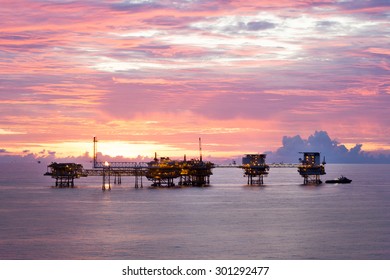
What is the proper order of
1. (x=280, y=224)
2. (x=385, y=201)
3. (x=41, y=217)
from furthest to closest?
1. (x=385, y=201)
2. (x=41, y=217)
3. (x=280, y=224)

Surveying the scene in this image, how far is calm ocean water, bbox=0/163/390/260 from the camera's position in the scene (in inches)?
2936

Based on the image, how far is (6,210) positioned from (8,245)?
50681mm

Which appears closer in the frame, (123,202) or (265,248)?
(265,248)

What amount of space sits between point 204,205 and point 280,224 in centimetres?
3515

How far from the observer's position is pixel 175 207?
12862 centimetres

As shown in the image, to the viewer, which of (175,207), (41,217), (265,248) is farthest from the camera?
(175,207)

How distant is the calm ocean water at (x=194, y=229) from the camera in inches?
2936

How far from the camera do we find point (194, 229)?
310 feet
